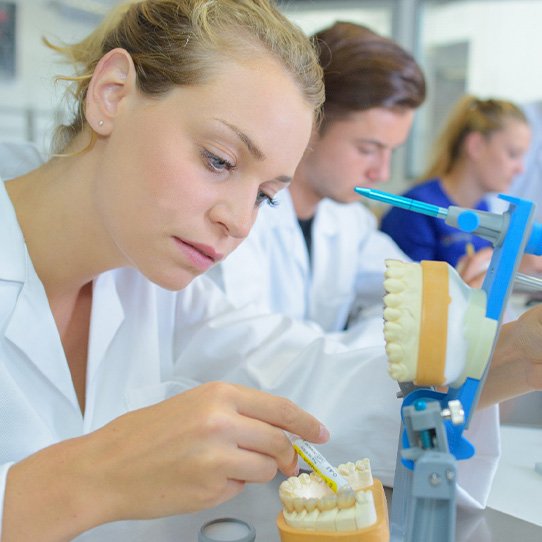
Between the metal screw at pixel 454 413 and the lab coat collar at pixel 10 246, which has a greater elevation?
the lab coat collar at pixel 10 246

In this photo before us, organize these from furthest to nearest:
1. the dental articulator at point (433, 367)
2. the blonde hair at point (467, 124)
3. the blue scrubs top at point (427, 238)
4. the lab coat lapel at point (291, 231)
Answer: the blonde hair at point (467, 124), the blue scrubs top at point (427, 238), the lab coat lapel at point (291, 231), the dental articulator at point (433, 367)

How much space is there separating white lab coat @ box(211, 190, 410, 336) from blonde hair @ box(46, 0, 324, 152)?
0.64 m

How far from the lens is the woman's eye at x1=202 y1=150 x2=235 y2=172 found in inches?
31.1

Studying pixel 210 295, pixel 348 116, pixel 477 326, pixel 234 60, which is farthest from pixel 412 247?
pixel 477 326

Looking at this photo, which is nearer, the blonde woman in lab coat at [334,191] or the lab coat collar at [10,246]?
the lab coat collar at [10,246]

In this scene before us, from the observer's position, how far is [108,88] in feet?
2.90

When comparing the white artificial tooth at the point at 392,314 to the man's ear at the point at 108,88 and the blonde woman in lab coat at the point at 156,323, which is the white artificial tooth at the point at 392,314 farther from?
the man's ear at the point at 108,88

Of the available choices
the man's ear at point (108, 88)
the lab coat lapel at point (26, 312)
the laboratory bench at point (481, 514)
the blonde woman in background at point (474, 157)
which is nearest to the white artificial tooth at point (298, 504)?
the laboratory bench at point (481, 514)

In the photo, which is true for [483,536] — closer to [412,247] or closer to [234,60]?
[234,60]

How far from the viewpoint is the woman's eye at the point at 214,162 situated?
791 mm

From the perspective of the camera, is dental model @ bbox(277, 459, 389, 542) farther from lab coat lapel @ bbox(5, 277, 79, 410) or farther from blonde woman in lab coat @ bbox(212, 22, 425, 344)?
blonde woman in lab coat @ bbox(212, 22, 425, 344)

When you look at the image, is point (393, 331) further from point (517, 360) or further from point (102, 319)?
point (102, 319)

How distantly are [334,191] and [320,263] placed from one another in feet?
0.85

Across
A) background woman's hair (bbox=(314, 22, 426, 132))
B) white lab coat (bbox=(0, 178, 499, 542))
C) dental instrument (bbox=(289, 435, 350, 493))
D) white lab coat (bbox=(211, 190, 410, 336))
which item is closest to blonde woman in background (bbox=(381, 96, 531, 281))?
white lab coat (bbox=(211, 190, 410, 336))
